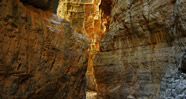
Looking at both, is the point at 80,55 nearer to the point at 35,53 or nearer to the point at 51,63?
the point at 51,63

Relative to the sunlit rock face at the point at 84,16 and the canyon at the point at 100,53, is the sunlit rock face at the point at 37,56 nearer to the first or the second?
the canyon at the point at 100,53

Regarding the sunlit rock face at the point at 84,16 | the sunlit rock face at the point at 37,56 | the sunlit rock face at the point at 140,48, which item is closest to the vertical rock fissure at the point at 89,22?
the sunlit rock face at the point at 84,16

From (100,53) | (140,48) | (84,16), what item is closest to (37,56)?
(140,48)

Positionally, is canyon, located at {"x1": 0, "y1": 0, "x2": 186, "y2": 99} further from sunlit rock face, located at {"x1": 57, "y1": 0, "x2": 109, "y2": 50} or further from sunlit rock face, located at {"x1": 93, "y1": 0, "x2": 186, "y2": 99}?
sunlit rock face, located at {"x1": 57, "y1": 0, "x2": 109, "y2": 50}

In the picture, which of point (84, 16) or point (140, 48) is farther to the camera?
point (84, 16)

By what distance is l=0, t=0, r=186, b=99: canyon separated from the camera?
144 inches

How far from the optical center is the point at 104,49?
9906mm

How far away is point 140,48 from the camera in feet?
27.3

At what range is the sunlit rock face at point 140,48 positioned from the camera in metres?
6.87

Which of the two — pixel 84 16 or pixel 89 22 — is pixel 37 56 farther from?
pixel 84 16

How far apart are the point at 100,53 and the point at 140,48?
264 centimetres

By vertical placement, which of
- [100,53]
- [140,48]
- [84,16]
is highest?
[84,16]

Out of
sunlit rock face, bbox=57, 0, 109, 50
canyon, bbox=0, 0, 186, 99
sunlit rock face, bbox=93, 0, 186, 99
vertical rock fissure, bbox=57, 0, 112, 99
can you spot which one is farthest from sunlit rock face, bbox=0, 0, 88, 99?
sunlit rock face, bbox=57, 0, 109, 50

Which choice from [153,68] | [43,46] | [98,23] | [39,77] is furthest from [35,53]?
[98,23]
